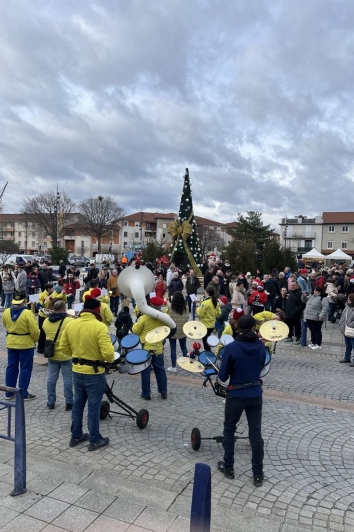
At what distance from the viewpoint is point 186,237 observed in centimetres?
2447

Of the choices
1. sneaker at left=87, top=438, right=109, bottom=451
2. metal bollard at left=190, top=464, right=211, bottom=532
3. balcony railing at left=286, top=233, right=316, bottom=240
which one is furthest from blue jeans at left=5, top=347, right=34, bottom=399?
balcony railing at left=286, top=233, right=316, bottom=240

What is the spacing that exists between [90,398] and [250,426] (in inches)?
78.4

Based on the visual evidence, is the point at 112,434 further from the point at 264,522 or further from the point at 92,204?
the point at 92,204

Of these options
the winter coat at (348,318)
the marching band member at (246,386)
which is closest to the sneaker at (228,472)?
the marching band member at (246,386)

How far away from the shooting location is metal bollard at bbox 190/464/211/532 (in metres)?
2.67

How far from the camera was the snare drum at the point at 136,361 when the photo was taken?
5.76 metres

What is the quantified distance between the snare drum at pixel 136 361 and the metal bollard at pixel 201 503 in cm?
309

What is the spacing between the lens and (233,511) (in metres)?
3.85

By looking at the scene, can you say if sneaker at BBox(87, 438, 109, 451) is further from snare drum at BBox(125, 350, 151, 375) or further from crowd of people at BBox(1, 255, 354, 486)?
snare drum at BBox(125, 350, 151, 375)

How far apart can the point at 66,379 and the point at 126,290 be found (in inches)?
70.0

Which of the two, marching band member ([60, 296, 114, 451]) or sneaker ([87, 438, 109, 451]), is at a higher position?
marching band member ([60, 296, 114, 451])

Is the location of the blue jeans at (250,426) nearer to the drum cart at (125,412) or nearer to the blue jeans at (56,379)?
the drum cart at (125,412)

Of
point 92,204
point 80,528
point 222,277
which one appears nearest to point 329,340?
point 222,277

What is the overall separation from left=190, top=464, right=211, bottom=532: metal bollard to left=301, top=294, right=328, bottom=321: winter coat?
8.30 meters
